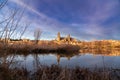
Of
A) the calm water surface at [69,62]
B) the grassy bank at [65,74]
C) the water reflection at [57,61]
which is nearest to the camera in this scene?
the water reflection at [57,61]

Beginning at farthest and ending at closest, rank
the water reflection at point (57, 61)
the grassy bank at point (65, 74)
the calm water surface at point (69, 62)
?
1. the calm water surface at point (69, 62)
2. the grassy bank at point (65, 74)
3. the water reflection at point (57, 61)

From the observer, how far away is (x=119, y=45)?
58844mm

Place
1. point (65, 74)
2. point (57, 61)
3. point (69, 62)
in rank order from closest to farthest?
1. point (65, 74)
2. point (69, 62)
3. point (57, 61)

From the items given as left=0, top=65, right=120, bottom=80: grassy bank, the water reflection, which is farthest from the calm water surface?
left=0, top=65, right=120, bottom=80: grassy bank

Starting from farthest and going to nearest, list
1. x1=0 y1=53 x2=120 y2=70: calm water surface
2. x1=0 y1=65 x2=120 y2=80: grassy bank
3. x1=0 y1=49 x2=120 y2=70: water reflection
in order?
1. x1=0 y1=53 x2=120 y2=70: calm water surface
2. x1=0 y1=65 x2=120 y2=80: grassy bank
3. x1=0 y1=49 x2=120 y2=70: water reflection

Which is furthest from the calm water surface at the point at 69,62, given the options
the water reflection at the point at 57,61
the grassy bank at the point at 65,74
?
the grassy bank at the point at 65,74

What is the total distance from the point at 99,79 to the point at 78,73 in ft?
3.72

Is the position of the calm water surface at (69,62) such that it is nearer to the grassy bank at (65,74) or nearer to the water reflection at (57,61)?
the water reflection at (57,61)

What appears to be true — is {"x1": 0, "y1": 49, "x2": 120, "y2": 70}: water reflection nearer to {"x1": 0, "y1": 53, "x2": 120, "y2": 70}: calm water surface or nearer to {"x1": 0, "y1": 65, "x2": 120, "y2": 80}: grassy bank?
{"x1": 0, "y1": 53, "x2": 120, "y2": 70}: calm water surface

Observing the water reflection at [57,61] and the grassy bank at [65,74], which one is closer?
the water reflection at [57,61]

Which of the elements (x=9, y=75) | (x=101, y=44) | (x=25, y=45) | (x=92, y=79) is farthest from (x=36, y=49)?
(x=101, y=44)

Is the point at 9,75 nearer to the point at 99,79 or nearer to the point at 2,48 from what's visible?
the point at 2,48

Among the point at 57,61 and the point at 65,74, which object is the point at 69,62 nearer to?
the point at 57,61

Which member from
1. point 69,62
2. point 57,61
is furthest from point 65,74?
point 57,61
